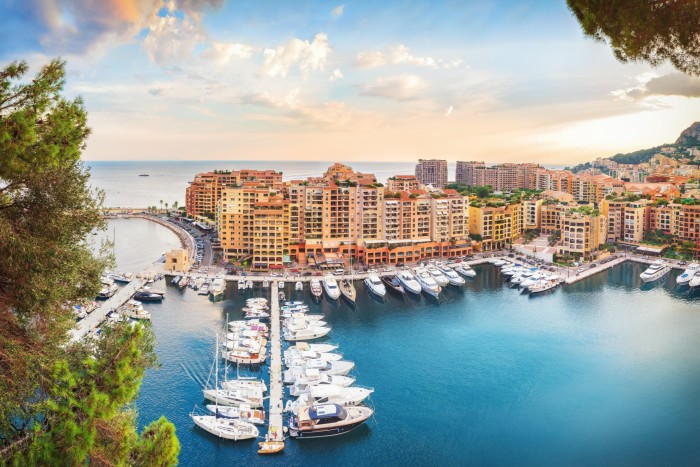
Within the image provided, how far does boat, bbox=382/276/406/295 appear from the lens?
2311cm

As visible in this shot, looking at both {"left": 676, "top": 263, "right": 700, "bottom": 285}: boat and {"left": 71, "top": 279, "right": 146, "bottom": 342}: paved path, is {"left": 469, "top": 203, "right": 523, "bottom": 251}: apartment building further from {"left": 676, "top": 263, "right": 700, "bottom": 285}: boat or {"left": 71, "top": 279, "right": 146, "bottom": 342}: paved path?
{"left": 71, "top": 279, "right": 146, "bottom": 342}: paved path

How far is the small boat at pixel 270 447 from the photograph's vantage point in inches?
413

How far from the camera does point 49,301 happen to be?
12.1 feet

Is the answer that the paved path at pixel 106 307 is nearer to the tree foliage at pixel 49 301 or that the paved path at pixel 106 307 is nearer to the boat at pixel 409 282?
the boat at pixel 409 282

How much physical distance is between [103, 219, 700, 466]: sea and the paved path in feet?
3.51

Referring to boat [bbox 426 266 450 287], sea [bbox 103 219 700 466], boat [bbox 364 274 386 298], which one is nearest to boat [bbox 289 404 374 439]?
sea [bbox 103 219 700 466]

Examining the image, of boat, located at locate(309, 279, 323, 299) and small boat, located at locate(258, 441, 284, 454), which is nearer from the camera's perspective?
small boat, located at locate(258, 441, 284, 454)

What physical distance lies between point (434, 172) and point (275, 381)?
52139 mm

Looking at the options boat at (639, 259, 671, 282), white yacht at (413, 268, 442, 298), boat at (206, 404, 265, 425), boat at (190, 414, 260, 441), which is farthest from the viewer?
boat at (639, 259, 671, 282)

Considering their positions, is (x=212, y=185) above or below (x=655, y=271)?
above

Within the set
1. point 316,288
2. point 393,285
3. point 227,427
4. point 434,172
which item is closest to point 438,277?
point 393,285

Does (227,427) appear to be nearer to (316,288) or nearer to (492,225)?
(316,288)

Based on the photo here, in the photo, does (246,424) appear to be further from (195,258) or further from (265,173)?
(265,173)

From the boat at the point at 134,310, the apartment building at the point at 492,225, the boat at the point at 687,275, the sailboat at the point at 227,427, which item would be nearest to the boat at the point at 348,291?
the boat at the point at 134,310
